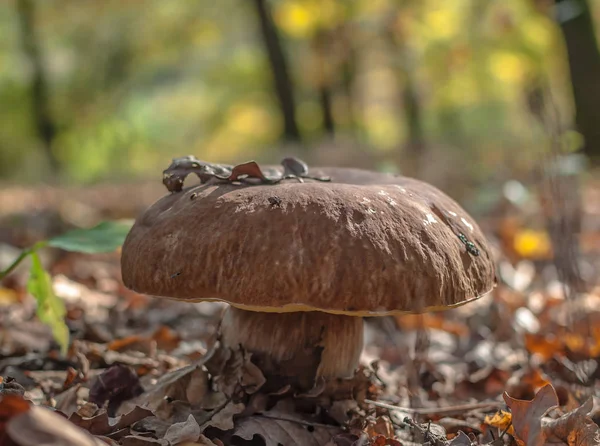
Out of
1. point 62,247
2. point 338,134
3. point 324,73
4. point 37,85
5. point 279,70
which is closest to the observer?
point 62,247

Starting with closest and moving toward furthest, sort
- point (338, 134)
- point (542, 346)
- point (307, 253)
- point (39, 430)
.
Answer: point (39, 430)
point (307, 253)
point (542, 346)
point (338, 134)

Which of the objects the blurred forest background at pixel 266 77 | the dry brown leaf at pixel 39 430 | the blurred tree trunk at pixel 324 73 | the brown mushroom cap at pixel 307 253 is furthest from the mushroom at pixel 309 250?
the blurred tree trunk at pixel 324 73

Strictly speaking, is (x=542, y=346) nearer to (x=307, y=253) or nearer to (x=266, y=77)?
(x=307, y=253)

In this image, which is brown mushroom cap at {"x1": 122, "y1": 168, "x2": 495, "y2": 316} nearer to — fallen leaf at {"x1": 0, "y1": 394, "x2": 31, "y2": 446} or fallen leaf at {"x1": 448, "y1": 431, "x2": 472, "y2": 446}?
fallen leaf at {"x1": 448, "y1": 431, "x2": 472, "y2": 446}

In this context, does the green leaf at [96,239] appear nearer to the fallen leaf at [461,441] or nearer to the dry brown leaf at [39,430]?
the dry brown leaf at [39,430]

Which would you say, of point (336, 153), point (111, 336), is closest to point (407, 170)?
point (336, 153)

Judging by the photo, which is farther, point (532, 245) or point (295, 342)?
point (532, 245)

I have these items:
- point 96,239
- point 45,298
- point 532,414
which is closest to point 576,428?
point 532,414
